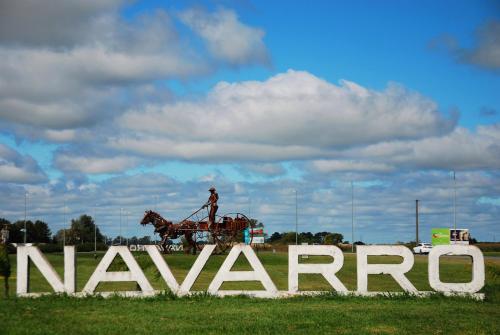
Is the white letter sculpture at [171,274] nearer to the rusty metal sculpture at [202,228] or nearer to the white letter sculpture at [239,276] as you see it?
the white letter sculpture at [239,276]

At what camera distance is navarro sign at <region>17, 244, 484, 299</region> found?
20.3 m

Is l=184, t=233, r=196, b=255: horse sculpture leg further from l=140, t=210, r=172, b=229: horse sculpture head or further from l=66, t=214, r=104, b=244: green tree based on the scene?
l=66, t=214, r=104, b=244: green tree

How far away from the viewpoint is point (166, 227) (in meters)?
47.4

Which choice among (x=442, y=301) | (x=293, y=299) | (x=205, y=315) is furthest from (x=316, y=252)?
(x=205, y=315)

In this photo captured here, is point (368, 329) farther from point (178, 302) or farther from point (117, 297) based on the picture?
point (117, 297)

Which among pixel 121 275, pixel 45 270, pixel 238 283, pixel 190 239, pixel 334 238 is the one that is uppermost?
pixel 45 270

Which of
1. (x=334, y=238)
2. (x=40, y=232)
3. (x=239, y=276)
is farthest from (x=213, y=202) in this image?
(x=40, y=232)

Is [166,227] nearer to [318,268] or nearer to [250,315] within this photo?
[318,268]

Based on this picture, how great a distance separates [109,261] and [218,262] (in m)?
21.4

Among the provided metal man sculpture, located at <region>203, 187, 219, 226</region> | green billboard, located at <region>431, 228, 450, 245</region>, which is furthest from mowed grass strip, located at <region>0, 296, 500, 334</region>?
green billboard, located at <region>431, 228, 450, 245</region>

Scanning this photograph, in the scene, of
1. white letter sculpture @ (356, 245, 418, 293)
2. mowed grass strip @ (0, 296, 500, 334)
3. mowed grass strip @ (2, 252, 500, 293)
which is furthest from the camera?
mowed grass strip @ (2, 252, 500, 293)

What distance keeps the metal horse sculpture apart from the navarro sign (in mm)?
26376

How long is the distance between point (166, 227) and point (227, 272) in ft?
90.3

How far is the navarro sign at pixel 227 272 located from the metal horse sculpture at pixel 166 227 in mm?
26376
